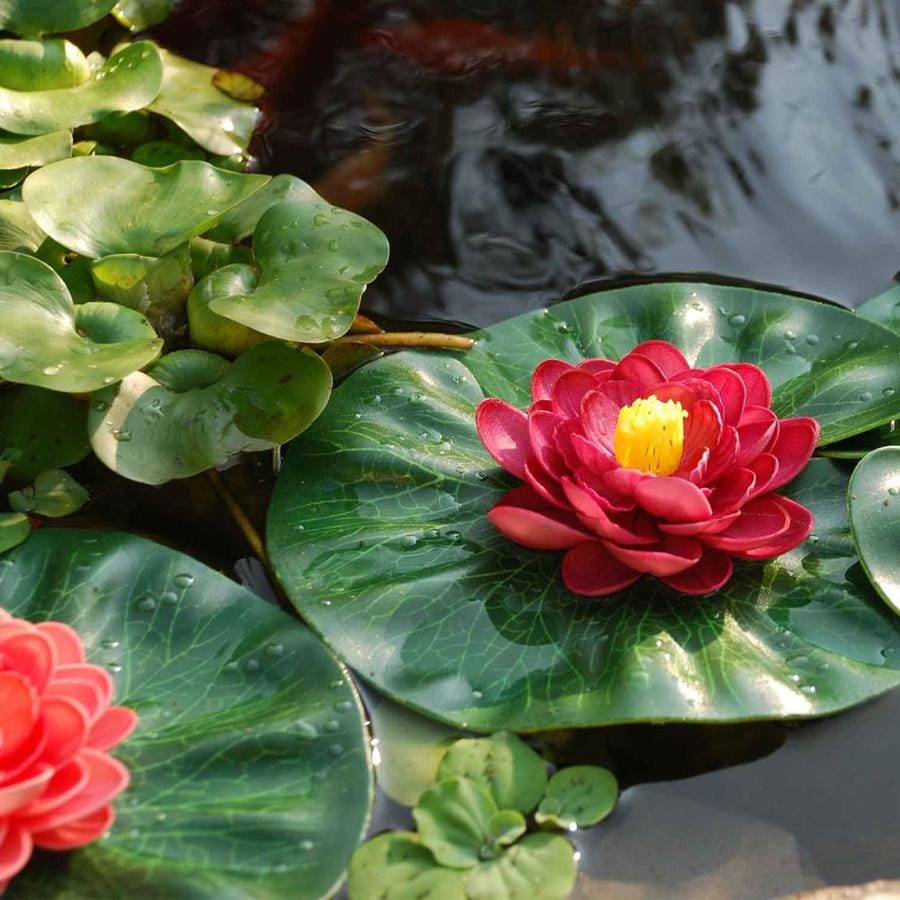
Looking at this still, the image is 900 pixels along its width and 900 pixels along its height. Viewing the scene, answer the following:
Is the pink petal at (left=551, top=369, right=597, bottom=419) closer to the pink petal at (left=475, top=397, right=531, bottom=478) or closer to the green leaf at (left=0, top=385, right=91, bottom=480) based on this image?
the pink petal at (left=475, top=397, right=531, bottom=478)

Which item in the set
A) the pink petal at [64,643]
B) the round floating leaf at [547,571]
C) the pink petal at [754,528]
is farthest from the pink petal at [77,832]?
the pink petal at [754,528]

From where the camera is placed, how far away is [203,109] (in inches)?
109

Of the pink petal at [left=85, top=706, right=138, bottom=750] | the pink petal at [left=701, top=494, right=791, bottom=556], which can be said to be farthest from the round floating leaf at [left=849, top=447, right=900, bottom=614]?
the pink petal at [left=85, top=706, right=138, bottom=750]

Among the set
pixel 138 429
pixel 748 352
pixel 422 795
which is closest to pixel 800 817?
pixel 422 795

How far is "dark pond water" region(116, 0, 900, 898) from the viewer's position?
2.59m

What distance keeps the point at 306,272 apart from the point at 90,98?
822mm

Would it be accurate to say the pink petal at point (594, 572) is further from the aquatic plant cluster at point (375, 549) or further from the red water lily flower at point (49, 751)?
the red water lily flower at point (49, 751)

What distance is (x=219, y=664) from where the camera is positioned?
5.61 feet

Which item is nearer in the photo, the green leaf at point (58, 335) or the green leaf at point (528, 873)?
the green leaf at point (528, 873)

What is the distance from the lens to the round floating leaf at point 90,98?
2.43 metres

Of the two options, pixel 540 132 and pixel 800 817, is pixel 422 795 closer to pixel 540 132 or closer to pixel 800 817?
pixel 800 817

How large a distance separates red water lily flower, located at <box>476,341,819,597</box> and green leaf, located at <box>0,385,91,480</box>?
714mm

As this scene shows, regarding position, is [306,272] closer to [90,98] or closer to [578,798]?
[90,98]

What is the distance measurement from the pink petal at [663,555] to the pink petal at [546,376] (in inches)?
12.1
